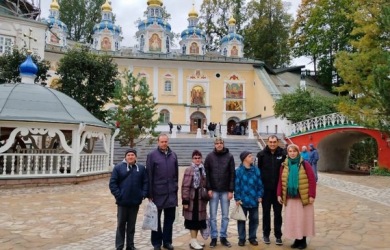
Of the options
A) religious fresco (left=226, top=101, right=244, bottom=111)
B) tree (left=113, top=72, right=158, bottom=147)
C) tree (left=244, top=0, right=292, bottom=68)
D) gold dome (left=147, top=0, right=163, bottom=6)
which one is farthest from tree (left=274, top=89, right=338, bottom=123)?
gold dome (left=147, top=0, right=163, bottom=6)

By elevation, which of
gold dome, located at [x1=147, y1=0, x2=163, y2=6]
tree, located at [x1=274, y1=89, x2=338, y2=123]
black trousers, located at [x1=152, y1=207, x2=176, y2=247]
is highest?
gold dome, located at [x1=147, y1=0, x2=163, y2=6]

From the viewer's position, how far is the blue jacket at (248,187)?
5.50 m

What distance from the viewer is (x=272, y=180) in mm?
5648

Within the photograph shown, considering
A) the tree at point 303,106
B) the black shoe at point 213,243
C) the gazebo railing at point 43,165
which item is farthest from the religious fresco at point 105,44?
the black shoe at point 213,243

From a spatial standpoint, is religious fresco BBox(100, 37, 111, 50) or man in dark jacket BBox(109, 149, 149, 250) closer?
man in dark jacket BBox(109, 149, 149, 250)

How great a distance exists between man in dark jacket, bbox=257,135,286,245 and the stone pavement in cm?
25

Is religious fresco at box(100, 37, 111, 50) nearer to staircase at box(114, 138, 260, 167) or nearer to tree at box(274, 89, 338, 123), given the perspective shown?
staircase at box(114, 138, 260, 167)

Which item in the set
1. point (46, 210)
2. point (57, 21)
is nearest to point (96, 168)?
point (46, 210)

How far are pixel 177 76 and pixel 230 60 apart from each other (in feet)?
20.4

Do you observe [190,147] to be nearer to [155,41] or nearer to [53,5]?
[155,41]

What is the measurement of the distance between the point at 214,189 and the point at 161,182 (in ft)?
2.82

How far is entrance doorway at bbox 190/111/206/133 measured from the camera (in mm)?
41438

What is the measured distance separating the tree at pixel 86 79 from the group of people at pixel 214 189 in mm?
16647

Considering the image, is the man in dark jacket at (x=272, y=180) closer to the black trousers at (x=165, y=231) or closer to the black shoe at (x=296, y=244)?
the black shoe at (x=296, y=244)
